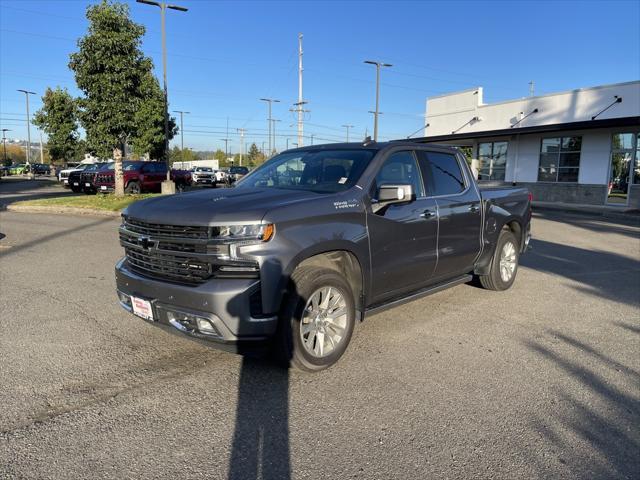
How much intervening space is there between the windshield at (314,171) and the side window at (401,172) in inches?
7.4

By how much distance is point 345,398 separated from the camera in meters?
3.52

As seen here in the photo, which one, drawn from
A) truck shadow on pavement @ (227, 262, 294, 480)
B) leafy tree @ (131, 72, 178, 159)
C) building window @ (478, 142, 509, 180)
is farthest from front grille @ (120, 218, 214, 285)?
building window @ (478, 142, 509, 180)

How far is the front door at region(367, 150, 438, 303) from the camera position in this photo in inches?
170

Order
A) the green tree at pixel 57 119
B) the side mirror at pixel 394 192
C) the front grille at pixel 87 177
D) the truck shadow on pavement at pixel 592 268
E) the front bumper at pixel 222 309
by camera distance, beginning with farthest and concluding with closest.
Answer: the green tree at pixel 57 119 < the front grille at pixel 87 177 < the truck shadow on pavement at pixel 592 268 < the side mirror at pixel 394 192 < the front bumper at pixel 222 309

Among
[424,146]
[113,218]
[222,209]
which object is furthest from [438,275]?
[113,218]

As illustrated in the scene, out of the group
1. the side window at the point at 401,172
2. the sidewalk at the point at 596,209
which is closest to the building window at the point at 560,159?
the sidewalk at the point at 596,209

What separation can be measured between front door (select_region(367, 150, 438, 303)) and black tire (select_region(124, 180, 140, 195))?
1994 centimetres

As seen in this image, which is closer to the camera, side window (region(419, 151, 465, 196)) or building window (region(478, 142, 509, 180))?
side window (region(419, 151, 465, 196))

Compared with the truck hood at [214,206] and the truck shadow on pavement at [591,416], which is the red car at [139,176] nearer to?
the truck hood at [214,206]

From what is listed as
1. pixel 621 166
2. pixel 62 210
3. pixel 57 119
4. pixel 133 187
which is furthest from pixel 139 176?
pixel 621 166

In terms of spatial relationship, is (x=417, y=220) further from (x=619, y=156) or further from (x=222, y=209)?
(x=619, y=156)

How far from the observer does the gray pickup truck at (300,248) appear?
3.44 metres

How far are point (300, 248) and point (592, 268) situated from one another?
6749 millimetres

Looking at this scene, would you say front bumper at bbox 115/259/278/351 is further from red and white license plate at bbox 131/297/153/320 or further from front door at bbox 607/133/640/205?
front door at bbox 607/133/640/205
